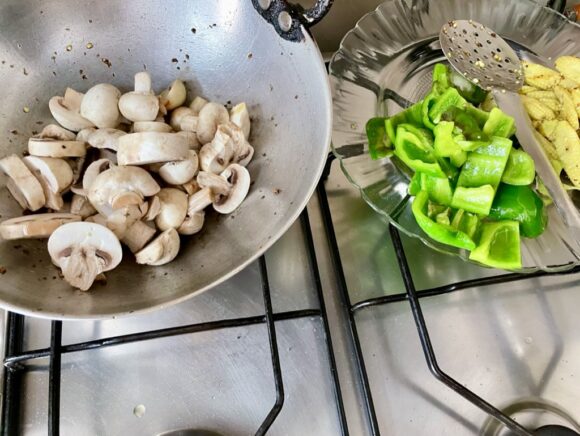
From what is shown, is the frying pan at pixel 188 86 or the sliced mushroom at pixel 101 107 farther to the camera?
the sliced mushroom at pixel 101 107

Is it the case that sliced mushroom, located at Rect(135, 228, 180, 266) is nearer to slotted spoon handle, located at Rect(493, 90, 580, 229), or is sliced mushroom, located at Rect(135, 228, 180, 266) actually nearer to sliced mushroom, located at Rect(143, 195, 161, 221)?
sliced mushroom, located at Rect(143, 195, 161, 221)

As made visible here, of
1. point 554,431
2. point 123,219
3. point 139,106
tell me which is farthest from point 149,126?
point 554,431

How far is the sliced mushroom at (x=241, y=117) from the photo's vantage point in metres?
0.62

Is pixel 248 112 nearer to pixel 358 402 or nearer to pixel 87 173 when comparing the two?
pixel 87 173

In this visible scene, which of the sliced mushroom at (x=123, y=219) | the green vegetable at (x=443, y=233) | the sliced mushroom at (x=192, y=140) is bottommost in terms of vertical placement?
the sliced mushroom at (x=123, y=219)

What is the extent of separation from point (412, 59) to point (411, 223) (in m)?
0.27

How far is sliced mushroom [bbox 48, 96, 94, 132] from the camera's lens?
0.63 meters

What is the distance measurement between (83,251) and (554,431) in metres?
0.52

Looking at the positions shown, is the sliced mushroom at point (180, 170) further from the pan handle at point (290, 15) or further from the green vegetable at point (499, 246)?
the green vegetable at point (499, 246)

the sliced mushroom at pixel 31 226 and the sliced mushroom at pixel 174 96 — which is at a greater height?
the sliced mushroom at pixel 174 96

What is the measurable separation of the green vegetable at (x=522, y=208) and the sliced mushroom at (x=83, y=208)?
0.47 meters

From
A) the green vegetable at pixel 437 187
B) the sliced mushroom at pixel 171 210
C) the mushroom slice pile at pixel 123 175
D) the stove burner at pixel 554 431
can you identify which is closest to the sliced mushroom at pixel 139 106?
the mushroom slice pile at pixel 123 175

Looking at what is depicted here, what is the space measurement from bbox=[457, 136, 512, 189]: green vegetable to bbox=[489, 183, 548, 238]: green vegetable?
2 centimetres

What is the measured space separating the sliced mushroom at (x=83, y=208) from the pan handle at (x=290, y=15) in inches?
11.9
